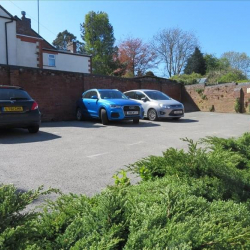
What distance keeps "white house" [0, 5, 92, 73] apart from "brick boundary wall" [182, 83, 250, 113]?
13968 mm

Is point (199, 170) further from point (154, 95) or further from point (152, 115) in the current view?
point (154, 95)

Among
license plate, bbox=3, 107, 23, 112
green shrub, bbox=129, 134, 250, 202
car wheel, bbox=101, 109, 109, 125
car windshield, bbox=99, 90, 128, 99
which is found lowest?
green shrub, bbox=129, 134, 250, 202

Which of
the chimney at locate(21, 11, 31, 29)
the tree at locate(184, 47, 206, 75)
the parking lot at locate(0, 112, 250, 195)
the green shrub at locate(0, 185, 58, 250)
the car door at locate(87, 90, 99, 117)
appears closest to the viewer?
the green shrub at locate(0, 185, 58, 250)

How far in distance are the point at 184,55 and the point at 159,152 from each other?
42095 mm

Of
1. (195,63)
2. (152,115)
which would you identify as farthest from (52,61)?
(195,63)

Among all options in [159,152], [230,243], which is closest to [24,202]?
[230,243]

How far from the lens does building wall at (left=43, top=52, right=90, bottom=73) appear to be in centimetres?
2748

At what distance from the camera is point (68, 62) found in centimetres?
2911

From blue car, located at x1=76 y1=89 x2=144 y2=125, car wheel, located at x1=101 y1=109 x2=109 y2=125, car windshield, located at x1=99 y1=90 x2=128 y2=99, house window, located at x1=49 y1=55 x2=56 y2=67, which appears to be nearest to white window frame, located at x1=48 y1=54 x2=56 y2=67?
house window, located at x1=49 y1=55 x2=56 y2=67

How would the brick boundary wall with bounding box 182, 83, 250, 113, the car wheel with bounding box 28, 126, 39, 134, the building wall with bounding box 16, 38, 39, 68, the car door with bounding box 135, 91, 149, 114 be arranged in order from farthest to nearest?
the building wall with bounding box 16, 38, 39, 68, the brick boundary wall with bounding box 182, 83, 250, 113, the car door with bounding box 135, 91, 149, 114, the car wheel with bounding box 28, 126, 39, 134

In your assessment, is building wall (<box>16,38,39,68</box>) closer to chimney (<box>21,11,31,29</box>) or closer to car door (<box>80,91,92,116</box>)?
chimney (<box>21,11,31,29</box>)

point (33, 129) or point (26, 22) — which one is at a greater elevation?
point (26, 22)

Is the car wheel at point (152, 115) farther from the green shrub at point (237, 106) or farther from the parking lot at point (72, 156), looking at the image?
the green shrub at point (237, 106)

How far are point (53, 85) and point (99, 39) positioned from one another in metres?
33.2
